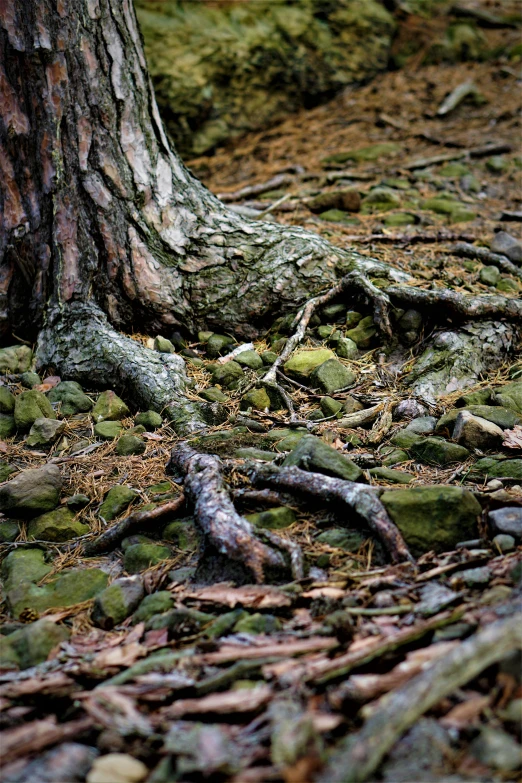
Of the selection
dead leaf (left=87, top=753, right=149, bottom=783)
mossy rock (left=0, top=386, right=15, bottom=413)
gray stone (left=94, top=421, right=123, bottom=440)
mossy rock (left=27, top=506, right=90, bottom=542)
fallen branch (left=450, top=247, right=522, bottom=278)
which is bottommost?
mossy rock (left=27, top=506, right=90, bottom=542)

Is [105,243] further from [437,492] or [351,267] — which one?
[437,492]

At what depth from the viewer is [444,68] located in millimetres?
8633

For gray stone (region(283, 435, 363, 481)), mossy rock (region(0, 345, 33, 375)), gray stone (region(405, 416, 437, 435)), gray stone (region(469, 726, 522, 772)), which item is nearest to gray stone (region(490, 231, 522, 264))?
gray stone (region(405, 416, 437, 435))

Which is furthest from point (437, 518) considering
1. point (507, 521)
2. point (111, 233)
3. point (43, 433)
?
point (111, 233)

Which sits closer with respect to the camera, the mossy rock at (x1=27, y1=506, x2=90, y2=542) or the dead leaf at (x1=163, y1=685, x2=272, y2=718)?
the dead leaf at (x1=163, y1=685, x2=272, y2=718)

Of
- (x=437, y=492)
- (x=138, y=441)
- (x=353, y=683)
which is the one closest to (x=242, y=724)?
→ (x=353, y=683)

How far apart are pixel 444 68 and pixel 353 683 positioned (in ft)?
29.7

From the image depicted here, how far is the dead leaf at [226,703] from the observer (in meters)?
1.48

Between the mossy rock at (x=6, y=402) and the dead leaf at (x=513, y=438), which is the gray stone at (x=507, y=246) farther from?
the mossy rock at (x=6, y=402)

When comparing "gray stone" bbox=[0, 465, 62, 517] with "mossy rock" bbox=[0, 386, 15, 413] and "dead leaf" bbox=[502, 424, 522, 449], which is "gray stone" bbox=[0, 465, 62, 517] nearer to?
"mossy rock" bbox=[0, 386, 15, 413]

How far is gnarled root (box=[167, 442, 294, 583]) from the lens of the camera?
2191mm

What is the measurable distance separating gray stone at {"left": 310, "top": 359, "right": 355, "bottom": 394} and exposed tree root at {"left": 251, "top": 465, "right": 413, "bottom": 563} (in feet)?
3.35

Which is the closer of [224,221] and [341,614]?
[341,614]

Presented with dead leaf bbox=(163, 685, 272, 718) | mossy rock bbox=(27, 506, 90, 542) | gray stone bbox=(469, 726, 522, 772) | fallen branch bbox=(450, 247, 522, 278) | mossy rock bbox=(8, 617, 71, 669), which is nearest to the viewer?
gray stone bbox=(469, 726, 522, 772)
